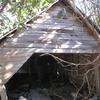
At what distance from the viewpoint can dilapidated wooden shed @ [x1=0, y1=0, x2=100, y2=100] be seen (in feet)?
28.2

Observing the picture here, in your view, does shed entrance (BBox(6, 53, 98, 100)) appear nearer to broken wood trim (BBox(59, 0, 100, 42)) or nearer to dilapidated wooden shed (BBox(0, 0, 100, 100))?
dilapidated wooden shed (BBox(0, 0, 100, 100))

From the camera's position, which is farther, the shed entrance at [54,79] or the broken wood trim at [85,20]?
the shed entrance at [54,79]

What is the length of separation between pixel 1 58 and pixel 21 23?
1174 mm

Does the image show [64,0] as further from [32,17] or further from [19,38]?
[19,38]

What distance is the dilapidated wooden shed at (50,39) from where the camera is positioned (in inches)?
338

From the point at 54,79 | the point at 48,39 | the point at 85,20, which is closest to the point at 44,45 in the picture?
the point at 48,39

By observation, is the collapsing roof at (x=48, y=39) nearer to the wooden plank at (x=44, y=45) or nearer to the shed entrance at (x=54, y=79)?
the wooden plank at (x=44, y=45)

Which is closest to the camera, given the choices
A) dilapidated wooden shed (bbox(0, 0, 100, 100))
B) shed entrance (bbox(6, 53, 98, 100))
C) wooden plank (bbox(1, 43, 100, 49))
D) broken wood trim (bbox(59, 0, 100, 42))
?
dilapidated wooden shed (bbox(0, 0, 100, 100))

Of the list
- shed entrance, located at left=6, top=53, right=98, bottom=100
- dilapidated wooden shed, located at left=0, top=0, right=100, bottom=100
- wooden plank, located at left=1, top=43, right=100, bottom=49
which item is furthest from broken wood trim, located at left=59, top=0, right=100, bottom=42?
shed entrance, located at left=6, top=53, right=98, bottom=100

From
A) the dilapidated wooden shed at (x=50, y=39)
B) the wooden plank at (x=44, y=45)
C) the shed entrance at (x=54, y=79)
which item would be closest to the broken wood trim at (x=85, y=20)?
the dilapidated wooden shed at (x=50, y=39)

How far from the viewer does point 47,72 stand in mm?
13250

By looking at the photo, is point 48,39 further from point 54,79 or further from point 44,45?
point 54,79

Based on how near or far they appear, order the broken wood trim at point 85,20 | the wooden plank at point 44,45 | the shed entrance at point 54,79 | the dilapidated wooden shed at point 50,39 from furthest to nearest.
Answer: the shed entrance at point 54,79
the broken wood trim at point 85,20
the wooden plank at point 44,45
the dilapidated wooden shed at point 50,39

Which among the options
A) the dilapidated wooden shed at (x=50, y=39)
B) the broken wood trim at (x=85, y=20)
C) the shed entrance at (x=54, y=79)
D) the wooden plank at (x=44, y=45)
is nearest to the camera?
the dilapidated wooden shed at (x=50, y=39)
